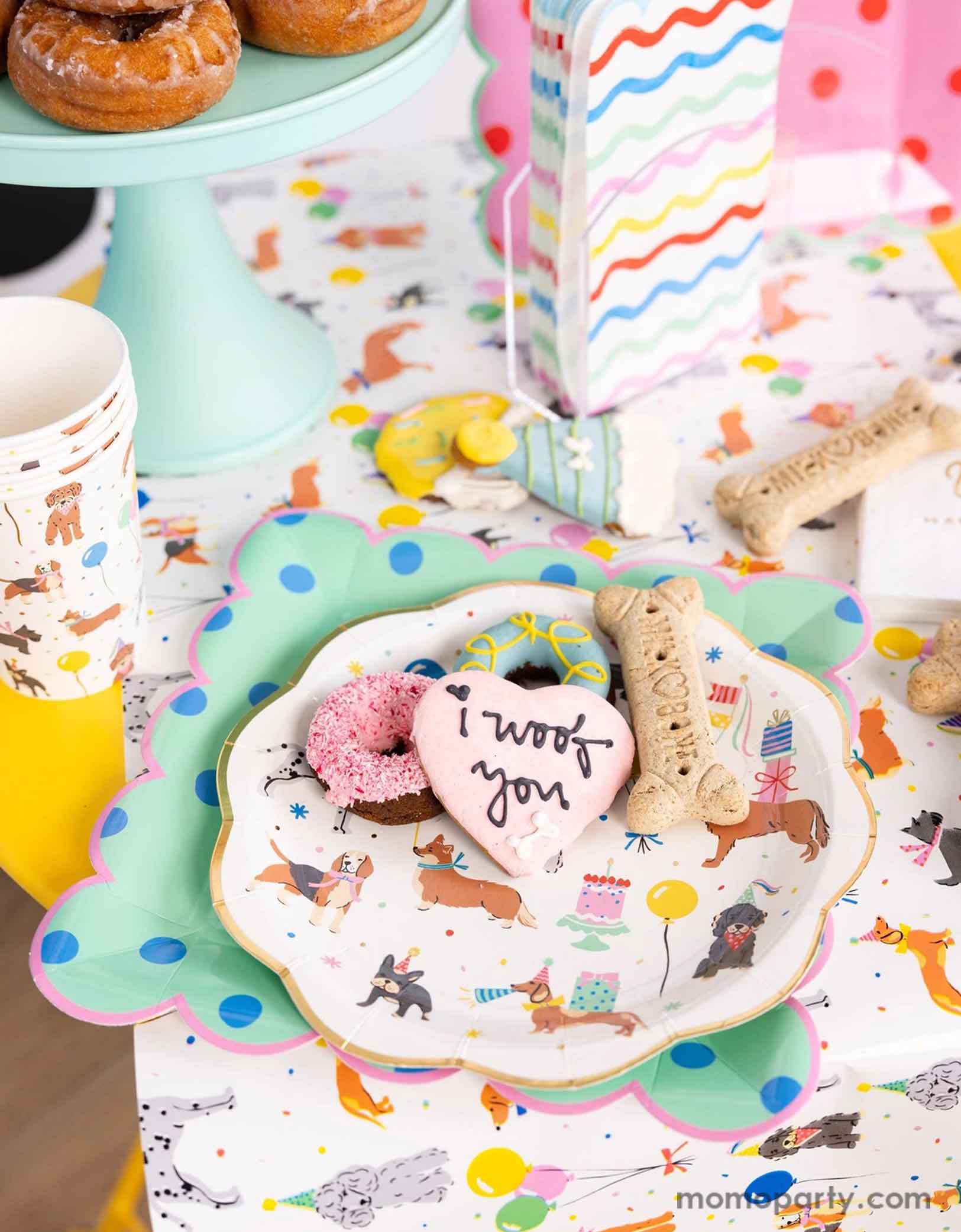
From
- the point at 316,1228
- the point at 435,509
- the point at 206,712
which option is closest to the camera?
the point at 316,1228

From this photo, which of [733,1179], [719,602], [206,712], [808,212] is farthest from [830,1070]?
[808,212]

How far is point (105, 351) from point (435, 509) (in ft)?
0.93

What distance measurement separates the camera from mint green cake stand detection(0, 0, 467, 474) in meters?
0.72

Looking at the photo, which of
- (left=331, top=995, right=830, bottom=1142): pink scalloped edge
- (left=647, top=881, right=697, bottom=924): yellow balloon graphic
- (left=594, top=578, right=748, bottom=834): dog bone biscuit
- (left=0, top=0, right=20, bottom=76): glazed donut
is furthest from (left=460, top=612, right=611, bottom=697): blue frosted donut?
(left=0, top=0, right=20, bottom=76): glazed donut

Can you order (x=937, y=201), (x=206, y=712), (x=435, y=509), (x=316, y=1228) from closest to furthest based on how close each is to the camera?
(x=316, y=1228), (x=206, y=712), (x=435, y=509), (x=937, y=201)

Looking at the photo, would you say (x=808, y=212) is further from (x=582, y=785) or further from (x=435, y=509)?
(x=582, y=785)

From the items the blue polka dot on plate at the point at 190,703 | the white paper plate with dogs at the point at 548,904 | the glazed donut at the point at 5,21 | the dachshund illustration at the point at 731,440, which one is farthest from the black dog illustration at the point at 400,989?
the glazed donut at the point at 5,21

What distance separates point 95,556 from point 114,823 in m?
0.16

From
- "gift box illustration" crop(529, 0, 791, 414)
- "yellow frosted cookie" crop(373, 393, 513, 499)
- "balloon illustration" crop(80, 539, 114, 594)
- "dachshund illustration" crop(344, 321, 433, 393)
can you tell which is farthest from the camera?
"dachshund illustration" crop(344, 321, 433, 393)

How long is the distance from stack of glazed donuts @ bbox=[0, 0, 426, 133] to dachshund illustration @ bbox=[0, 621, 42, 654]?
0.99ft

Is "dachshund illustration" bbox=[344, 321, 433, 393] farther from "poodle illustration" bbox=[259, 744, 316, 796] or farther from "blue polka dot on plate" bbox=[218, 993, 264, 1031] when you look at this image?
"blue polka dot on plate" bbox=[218, 993, 264, 1031]

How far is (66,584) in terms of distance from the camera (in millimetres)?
723

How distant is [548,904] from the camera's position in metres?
0.69

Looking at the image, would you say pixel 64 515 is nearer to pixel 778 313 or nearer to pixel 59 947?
pixel 59 947
